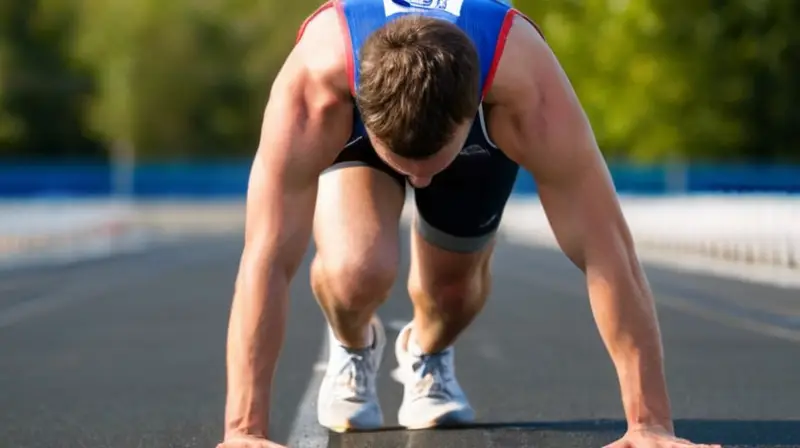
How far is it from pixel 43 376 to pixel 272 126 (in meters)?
5.14

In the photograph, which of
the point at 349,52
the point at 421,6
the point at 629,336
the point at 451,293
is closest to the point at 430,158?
the point at 349,52

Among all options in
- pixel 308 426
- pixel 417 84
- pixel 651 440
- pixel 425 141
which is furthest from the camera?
pixel 308 426

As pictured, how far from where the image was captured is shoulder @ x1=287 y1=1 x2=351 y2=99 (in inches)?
176

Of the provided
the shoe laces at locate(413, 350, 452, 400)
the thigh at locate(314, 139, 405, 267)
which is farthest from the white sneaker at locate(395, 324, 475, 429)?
the thigh at locate(314, 139, 405, 267)

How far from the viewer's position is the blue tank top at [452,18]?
443 centimetres

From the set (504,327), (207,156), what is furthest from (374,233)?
(207,156)

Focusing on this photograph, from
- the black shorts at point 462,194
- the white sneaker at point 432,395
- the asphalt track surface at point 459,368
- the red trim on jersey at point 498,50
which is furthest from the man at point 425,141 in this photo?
the white sneaker at point 432,395

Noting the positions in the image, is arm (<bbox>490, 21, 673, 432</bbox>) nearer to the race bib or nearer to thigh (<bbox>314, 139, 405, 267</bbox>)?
the race bib

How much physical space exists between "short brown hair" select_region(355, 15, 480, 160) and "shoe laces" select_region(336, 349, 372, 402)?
2.11 meters

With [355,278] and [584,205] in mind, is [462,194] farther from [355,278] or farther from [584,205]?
[584,205]

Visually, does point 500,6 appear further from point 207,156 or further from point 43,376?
point 207,156

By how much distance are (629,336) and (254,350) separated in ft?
3.67

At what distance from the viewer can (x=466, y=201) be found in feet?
18.6

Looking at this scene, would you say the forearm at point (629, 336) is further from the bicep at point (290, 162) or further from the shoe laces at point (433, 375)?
the shoe laces at point (433, 375)
